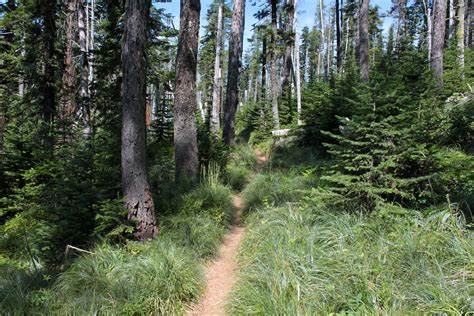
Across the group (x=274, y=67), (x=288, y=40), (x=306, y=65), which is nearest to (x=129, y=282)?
(x=274, y=67)

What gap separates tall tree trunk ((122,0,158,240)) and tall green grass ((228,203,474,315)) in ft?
6.09

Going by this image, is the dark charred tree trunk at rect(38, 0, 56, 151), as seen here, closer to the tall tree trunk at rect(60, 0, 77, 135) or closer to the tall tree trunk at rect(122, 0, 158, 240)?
the tall tree trunk at rect(60, 0, 77, 135)

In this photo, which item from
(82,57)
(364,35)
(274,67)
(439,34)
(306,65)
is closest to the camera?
(439,34)

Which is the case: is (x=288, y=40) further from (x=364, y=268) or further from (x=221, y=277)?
(x=364, y=268)

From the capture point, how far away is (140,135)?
176 inches

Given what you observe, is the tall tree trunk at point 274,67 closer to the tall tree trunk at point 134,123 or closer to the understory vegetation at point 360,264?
the tall tree trunk at point 134,123

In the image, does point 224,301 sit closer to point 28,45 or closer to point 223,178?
point 223,178

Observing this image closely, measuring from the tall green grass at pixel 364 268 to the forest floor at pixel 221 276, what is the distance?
319 mm

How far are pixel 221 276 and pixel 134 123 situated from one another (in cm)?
271

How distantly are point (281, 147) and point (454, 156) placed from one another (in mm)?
6705

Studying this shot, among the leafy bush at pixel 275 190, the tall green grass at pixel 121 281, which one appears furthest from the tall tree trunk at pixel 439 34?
the tall green grass at pixel 121 281

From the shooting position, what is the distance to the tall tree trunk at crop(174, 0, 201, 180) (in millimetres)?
6848

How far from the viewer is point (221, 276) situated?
4.18 meters

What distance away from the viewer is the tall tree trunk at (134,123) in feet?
14.4
